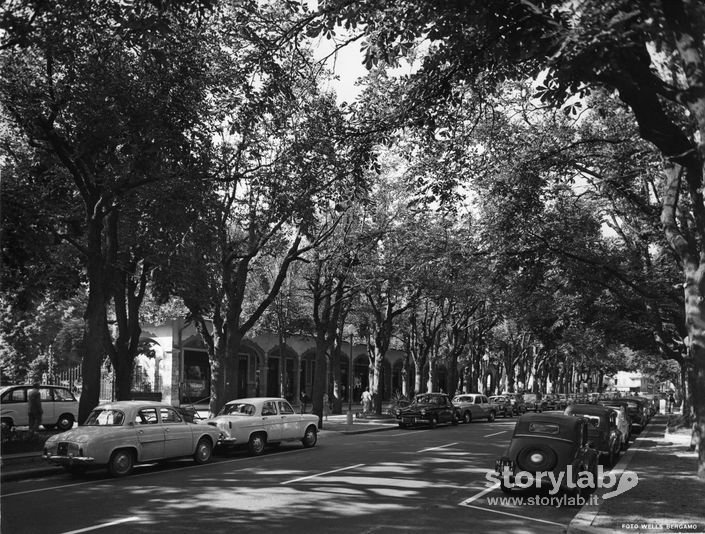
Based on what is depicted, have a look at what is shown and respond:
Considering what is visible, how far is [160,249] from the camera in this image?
658 inches

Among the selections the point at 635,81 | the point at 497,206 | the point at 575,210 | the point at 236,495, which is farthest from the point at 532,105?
the point at 236,495

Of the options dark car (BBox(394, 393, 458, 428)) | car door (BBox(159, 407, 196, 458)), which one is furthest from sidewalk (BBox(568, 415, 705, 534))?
dark car (BBox(394, 393, 458, 428))

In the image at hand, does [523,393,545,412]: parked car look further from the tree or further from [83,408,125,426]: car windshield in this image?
[83,408,125,426]: car windshield

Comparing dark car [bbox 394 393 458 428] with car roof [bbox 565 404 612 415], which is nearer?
car roof [bbox 565 404 612 415]

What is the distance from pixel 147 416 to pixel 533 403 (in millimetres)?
39153

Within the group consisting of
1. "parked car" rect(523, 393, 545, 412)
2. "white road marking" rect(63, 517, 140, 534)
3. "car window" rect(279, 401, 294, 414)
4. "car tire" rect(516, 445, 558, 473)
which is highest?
"car window" rect(279, 401, 294, 414)

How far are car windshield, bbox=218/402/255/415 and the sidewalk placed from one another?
998 cm

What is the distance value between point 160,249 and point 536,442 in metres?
10.6

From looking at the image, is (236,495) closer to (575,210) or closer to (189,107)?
(189,107)

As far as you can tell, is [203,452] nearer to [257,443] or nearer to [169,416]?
[169,416]

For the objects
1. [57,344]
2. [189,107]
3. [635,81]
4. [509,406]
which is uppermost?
[189,107]

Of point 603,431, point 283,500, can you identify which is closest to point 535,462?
point 283,500

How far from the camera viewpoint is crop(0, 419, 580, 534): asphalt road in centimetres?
904

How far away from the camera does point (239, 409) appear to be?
18719mm
